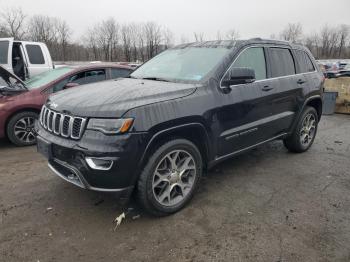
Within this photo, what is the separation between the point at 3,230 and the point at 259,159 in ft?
12.2

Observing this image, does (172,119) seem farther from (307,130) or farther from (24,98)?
(24,98)

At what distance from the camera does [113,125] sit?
8.90 ft

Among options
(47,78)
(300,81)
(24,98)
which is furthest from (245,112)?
(47,78)

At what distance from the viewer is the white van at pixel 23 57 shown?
29.3ft

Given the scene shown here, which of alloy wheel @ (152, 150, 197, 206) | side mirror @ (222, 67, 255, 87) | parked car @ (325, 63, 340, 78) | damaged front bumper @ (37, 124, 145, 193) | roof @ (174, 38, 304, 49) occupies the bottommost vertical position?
alloy wheel @ (152, 150, 197, 206)

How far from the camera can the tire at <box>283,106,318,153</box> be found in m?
4.98

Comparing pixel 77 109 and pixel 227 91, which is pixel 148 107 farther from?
pixel 227 91

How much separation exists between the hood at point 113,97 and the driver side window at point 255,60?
0.91 meters

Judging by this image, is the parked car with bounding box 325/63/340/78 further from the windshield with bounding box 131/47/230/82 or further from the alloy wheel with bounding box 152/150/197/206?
the alloy wheel with bounding box 152/150/197/206

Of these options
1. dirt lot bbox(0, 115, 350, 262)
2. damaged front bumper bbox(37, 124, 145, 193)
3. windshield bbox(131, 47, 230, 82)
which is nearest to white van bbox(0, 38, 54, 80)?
dirt lot bbox(0, 115, 350, 262)

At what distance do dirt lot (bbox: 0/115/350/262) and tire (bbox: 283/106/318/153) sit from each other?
0.63 meters

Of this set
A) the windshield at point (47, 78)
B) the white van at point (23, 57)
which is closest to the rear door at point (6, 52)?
the white van at point (23, 57)

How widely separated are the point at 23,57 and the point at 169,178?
7.95 m

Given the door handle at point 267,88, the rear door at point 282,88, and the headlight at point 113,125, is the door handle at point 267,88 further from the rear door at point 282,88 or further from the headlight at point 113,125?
the headlight at point 113,125
